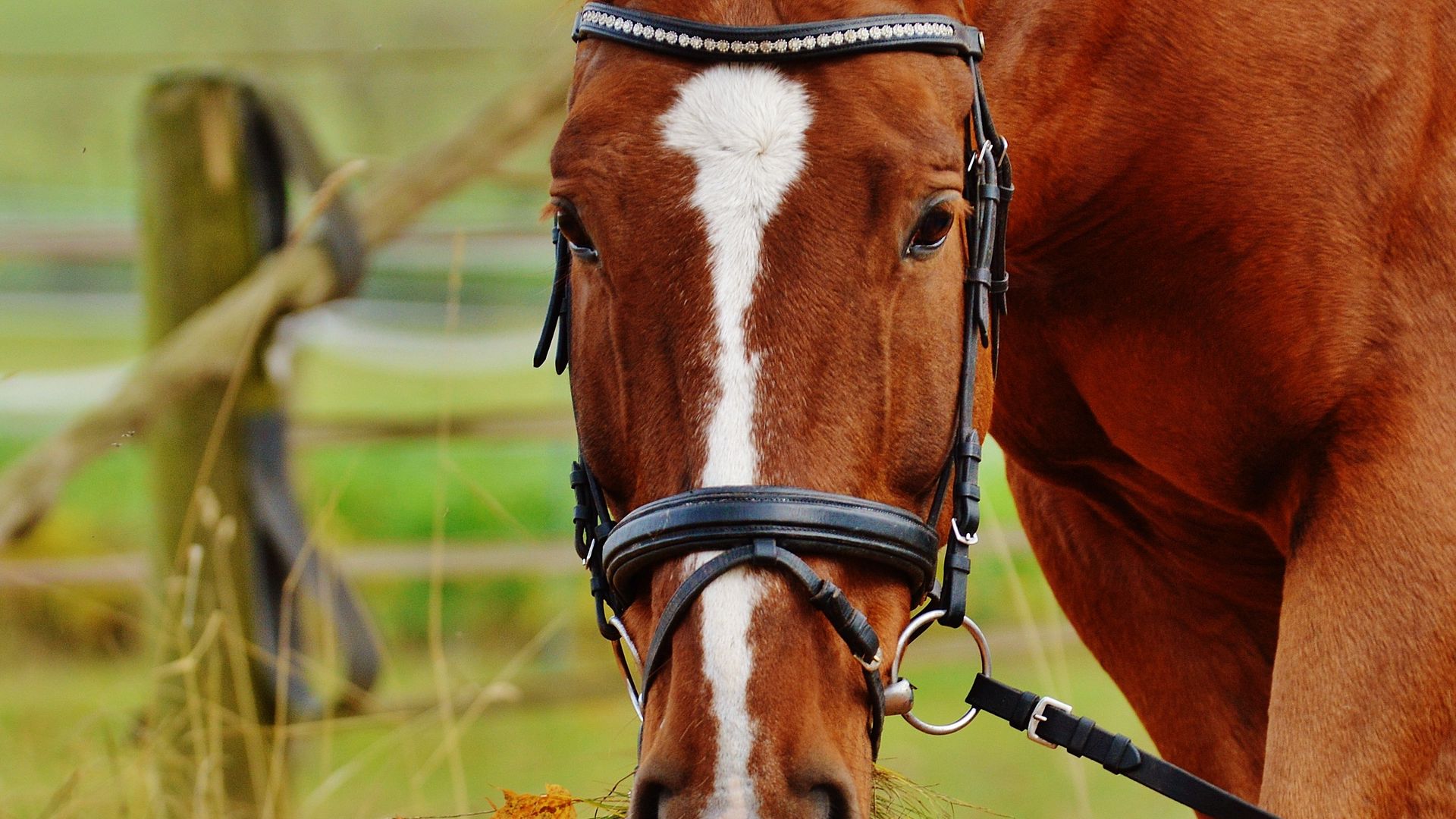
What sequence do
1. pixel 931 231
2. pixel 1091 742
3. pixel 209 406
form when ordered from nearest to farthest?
pixel 931 231 < pixel 1091 742 < pixel 209 406

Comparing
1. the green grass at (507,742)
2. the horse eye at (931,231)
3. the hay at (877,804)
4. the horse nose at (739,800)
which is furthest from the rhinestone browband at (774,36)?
the green grass at (507,742)

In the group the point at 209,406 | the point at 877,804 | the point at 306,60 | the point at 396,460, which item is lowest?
the point at 396,460

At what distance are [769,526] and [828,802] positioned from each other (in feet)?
0.83

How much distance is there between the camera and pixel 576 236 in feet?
4.90

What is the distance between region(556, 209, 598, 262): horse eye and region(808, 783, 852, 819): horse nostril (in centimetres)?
58

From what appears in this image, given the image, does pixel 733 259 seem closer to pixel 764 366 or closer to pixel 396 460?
pixel 764 366

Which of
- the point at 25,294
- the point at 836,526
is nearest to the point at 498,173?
the point at 836,526

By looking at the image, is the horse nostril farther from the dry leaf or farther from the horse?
the dry leaf

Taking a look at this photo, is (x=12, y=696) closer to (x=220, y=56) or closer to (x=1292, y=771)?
(x=220, y=56)

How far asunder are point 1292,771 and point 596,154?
111 centimetres

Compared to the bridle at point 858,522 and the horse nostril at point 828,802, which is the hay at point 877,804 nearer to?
the bridle at point 858,522

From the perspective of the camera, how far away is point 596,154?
4.62 ft

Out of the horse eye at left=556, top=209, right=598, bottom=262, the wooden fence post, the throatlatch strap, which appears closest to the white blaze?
the horse eye at left=556, top=209, right=598, bottom=262

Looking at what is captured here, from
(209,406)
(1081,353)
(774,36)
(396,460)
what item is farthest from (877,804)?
(396,460)
